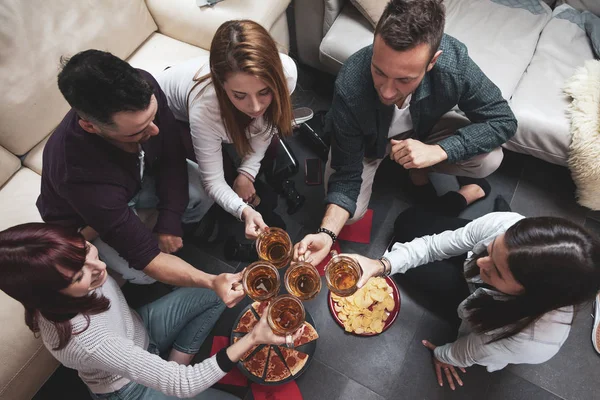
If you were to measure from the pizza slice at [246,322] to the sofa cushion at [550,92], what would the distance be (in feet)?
5.43

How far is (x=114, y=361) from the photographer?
128cm

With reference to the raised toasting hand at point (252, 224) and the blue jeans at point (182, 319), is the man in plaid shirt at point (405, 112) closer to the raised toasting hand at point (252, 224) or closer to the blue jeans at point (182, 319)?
the raised toasting hand at point (252, 224)

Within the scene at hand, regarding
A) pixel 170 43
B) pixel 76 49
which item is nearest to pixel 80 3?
pixel 76 49

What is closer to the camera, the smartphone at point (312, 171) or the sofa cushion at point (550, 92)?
the sofa cushion at point (550, 92)

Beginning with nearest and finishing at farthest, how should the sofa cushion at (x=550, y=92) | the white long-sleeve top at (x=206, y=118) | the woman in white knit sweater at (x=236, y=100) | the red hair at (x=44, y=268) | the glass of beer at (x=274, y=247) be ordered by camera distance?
the red hair at (x=44, y=268)
the woman in white knit sweater at (x=236, y=100)
the glass of beer at (x=274, y=247)
the white long-sleeve top at (x=206, y=118)
the sofa cushion at (x=550, y=92)

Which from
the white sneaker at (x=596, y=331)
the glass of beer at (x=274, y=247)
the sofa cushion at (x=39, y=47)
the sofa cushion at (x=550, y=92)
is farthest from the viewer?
the sofa cushion at (x=550, y=92)

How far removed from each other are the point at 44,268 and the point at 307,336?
1183 mm

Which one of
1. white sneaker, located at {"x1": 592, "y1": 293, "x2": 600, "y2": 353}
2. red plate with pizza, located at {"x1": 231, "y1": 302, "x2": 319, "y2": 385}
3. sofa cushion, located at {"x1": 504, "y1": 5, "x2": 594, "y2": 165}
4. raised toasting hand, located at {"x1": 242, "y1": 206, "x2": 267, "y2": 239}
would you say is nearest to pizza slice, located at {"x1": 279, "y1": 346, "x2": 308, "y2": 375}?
red plate with pizza, located at {"x1": 231, "y1": 302, "x2": 319, "y2": 385}

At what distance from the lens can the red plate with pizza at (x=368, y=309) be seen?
6.42ft

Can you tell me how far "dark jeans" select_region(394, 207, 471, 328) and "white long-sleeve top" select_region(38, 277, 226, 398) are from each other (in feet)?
3.51

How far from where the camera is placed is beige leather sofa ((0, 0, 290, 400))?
1.56 meters

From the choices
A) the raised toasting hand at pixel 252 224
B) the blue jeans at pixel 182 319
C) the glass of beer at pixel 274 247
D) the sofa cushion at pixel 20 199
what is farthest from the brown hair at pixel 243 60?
the sofa cushion at pixel 20 199

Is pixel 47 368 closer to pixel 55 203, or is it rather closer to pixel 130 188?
pixel 55 203

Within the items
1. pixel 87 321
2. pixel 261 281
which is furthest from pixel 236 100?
pixel 87 321
